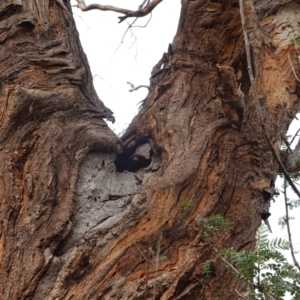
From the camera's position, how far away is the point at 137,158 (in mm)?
2721

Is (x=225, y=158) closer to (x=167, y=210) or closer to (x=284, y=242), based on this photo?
(x=167, y=210)

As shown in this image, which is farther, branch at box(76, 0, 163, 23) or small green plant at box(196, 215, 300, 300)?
branch at box(76, 0, 163, 23)

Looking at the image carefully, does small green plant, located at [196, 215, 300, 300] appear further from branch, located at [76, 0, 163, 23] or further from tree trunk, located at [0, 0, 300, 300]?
branch, located at [76, 0, 163, 23]

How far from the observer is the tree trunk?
2.04m

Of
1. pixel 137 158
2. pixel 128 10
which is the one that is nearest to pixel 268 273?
Answer: pixel 137 158

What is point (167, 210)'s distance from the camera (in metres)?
2.22

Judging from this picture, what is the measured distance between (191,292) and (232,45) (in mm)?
1225

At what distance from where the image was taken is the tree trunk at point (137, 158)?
80.4 inches

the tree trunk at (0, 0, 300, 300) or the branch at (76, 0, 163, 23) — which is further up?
the branch at (76, 0, 163, 23)

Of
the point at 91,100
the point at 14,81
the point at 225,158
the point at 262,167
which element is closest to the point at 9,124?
the point at 14,81

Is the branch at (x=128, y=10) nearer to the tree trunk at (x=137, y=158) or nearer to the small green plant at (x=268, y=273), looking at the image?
the tree trunk at (x=137, y=158)

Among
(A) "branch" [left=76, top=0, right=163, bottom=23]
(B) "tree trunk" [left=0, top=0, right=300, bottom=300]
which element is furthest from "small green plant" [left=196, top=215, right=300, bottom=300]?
(A) "branch" [left=76, top=0, right=163, bottom=23]

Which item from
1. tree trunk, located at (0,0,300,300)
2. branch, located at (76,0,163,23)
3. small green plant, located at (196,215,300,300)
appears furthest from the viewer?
branch, located at (76,0,163,23)

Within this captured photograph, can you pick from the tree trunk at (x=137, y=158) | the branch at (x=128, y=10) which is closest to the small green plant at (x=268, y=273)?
the tree trunk at (x=137, y=158)
